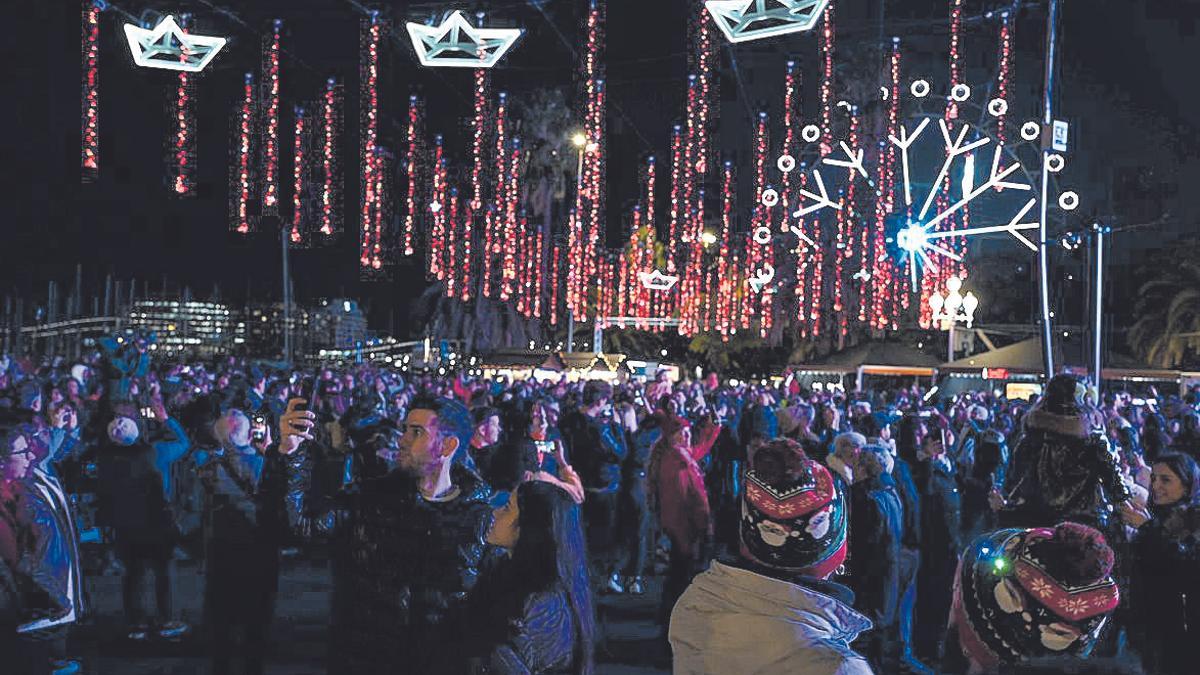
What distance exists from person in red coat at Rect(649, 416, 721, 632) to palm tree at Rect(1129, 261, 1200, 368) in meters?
32.2

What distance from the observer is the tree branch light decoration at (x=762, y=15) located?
42.2 ft

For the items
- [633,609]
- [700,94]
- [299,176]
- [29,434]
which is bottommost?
[633,609]

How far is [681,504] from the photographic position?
29.4 feet

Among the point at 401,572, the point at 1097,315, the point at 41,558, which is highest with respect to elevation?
the point at 1097,315

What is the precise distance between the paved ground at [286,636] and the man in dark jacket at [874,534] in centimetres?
173

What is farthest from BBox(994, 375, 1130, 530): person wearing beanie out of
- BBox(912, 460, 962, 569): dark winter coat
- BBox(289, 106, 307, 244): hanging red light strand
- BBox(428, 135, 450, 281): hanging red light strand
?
BBox(428, 135, 450, 281): hanging red light strand

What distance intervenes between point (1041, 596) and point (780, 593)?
516 millimetres

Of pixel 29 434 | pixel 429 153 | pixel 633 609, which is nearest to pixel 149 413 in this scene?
pixel 633 609

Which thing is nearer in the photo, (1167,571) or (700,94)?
(1167,571)

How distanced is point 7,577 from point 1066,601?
15.0 feet

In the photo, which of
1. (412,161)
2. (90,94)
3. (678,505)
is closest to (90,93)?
(90,94)

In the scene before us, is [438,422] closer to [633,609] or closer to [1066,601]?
[1066,601]

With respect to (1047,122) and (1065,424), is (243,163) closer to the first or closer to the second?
(1047,122)

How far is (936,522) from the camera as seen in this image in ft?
27.0
